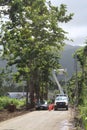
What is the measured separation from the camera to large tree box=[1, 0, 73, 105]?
40.2m

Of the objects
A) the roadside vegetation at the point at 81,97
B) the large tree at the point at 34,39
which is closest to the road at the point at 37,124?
the roadside vegetation at the point at 81,97

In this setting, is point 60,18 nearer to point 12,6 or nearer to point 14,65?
point 14,65

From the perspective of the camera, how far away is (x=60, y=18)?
180 ft

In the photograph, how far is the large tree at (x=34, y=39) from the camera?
40.2 metres

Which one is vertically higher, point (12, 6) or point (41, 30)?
point (41, 30)

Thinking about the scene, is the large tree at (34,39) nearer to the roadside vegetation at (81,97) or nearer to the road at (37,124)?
the roadside vegetation at (81,97)

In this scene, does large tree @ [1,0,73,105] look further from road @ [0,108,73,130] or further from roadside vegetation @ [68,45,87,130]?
road @ [0,108,73,130]

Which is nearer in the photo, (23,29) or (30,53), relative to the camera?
(23,29)

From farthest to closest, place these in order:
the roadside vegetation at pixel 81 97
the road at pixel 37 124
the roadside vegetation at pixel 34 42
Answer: the roadside vegetation at pixel 34 42
the road at pixel 37 124
the roadside vegetation at pixel 81 97

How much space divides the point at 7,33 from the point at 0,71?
1933cm

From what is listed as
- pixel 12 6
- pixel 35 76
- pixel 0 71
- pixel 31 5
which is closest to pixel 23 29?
pixel 31 5

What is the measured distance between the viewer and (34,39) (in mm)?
53500


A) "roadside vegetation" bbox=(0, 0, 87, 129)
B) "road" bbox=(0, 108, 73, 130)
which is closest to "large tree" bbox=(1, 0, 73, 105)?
"roadside vegetation" bbox=(0, 0, 87, 129)

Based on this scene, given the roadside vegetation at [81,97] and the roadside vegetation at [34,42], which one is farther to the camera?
the roadside vegetation at [34,42]
